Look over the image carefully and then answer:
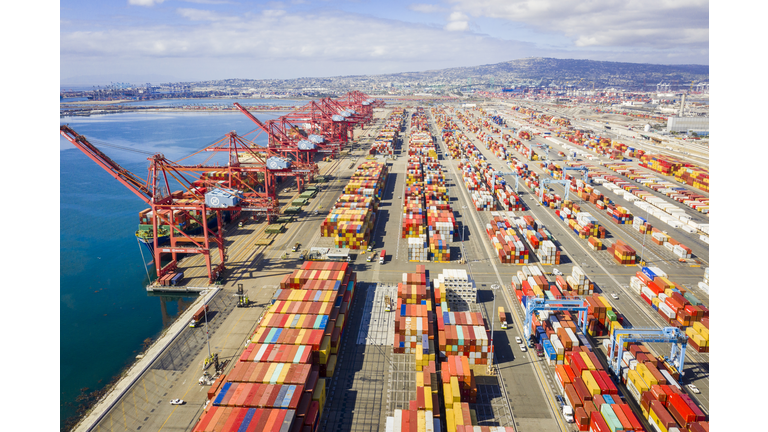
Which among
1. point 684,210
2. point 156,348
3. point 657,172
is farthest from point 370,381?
point 657,172

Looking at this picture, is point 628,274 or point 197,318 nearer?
point 197,318

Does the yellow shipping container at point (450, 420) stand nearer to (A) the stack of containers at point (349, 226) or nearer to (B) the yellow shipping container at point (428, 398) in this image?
(B) the yellow shipping container at point (428, 398)

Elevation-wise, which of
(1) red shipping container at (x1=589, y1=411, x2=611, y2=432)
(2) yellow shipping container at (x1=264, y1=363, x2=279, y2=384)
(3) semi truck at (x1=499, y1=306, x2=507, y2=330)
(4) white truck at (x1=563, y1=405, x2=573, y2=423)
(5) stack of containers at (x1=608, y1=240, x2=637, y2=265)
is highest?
(5) stack of containers at (x1=608, y1=240, x2=637, y2=265)

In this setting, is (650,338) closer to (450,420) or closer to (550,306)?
(550,306)

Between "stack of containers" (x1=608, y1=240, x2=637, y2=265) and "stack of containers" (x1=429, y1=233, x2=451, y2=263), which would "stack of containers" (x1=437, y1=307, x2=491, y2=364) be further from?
"stack of containers" (x1=608, y1=240, x2=637, y2=265)

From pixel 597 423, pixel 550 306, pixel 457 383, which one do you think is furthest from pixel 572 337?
pixel 457 383

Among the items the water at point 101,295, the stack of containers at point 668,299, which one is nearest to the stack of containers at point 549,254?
the stack of containers at point 668,299

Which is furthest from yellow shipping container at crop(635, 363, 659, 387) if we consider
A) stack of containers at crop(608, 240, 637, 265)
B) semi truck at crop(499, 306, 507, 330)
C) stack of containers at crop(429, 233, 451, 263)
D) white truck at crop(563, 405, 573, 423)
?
stack of containers at crop(429, 233, 451, 263)
